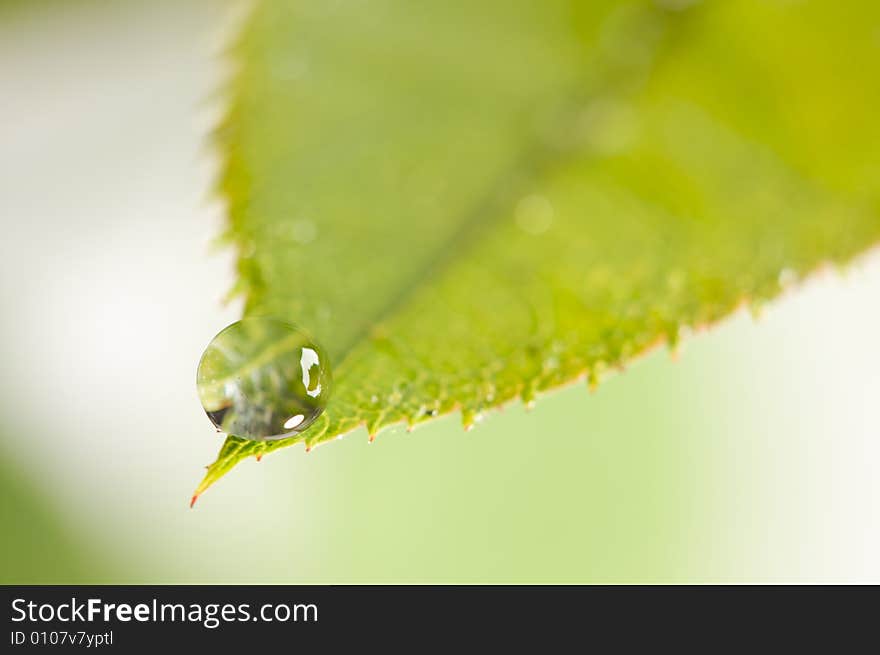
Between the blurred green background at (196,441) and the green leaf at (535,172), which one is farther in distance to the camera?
the blurred green background at (196,441)

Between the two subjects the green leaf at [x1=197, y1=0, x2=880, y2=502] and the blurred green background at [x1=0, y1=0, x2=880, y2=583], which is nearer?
the green leaf at [x1=197, y1=0, x2=880, y2=502]

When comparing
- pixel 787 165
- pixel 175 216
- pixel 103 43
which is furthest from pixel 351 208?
pixel 175 216

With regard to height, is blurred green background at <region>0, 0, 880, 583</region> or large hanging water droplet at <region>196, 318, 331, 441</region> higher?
blurred green background at <region>0, 0, 880, 583</region>

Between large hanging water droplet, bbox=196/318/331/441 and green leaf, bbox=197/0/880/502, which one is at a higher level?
green leaf, bbox=197/0/880/502

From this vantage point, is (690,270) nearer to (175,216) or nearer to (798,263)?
(798,263)

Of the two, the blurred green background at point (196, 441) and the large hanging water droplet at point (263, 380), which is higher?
the blurred green background at point (196, 441)

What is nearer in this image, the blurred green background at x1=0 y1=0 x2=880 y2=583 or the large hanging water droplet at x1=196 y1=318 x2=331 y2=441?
the large hanging water droplet at x1=196 y1=318 x2=331 y2=441
